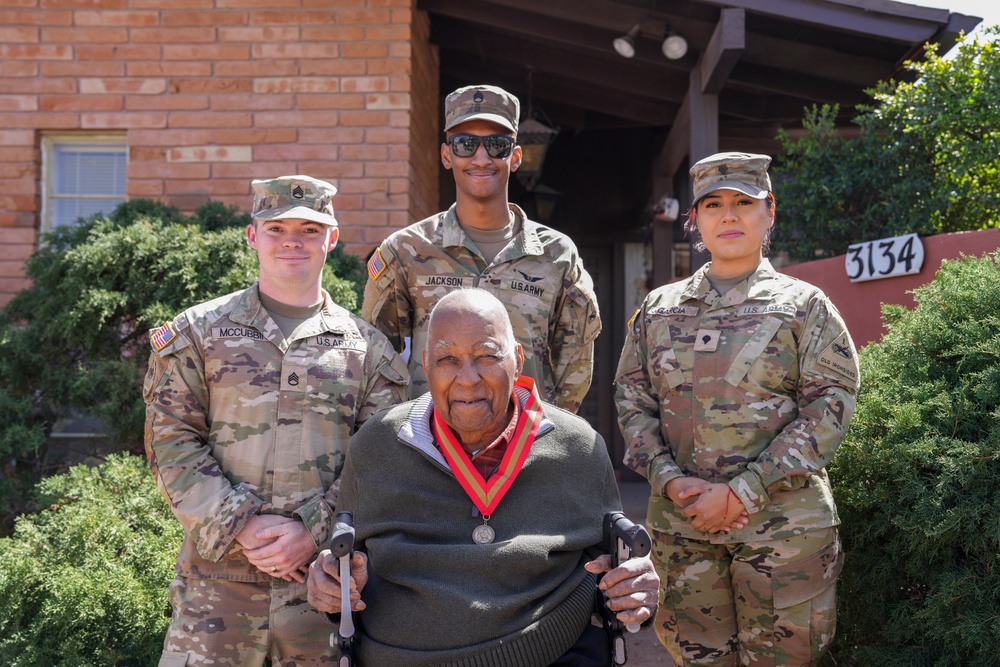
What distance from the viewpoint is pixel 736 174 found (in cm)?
319

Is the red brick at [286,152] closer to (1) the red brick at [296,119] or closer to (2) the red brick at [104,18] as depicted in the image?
(1) the red brick at [296,119]

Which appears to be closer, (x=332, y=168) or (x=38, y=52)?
(x=332, y=168)

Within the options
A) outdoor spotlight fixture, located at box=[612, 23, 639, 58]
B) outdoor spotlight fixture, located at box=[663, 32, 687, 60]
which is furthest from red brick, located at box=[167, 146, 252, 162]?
outdoor spotlight fixture, located at box=[663, 32, 687, 60]

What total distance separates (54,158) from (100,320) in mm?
2424

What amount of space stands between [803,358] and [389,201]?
3724 mm

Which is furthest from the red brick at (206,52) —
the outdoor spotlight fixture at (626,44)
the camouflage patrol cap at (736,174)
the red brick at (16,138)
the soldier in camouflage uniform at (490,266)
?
the camouflage patrol cap at (736,174)

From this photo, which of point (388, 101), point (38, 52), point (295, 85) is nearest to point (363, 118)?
point (388, 101)

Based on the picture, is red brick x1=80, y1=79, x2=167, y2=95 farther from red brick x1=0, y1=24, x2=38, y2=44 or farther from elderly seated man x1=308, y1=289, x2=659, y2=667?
elderly seated man x1=308, y1=289, x2=659, y2=667

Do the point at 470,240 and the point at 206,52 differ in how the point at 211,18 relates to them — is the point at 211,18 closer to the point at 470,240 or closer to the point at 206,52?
the point at 206,52

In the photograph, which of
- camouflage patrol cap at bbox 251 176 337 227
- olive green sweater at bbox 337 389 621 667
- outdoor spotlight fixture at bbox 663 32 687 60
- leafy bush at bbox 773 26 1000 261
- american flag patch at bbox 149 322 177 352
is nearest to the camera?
olive green sweater at bbox 337 389 621 667

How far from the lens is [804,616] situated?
2.94 m

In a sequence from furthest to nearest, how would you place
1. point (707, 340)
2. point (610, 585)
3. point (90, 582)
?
point (90, 582) < point (707, 340) < point (610, 585)

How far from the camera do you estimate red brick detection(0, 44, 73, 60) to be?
6.45m

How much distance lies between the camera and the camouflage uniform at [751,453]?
2947 millimetres
